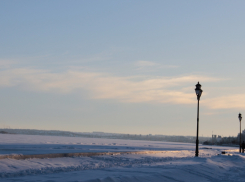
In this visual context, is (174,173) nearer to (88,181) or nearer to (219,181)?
(219,181)

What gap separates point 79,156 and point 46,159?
339cm

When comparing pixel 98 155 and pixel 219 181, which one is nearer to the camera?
pixel 219 181

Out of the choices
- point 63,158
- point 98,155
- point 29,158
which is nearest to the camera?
point 29,158

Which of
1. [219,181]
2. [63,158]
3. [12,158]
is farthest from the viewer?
[63,158]

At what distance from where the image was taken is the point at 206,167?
59.1 feet

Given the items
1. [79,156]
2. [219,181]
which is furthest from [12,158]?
[219,181]

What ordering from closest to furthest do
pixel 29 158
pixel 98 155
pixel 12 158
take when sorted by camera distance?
1. pixel 12 158
2. pixel 29 158
3. pixel 98 155

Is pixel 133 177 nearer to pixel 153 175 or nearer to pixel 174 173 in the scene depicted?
pixel 153 175

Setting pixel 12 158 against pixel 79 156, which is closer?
pixel 12 158

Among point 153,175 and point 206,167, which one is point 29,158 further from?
point 206,167

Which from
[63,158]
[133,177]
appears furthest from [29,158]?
[133,177]

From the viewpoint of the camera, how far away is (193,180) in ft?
45.9

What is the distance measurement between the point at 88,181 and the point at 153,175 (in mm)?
3525

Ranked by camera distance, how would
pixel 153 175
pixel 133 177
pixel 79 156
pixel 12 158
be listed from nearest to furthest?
1. pixel 133 177
2. pixel 153 175
3. pixel 12 158
4. pixel 79 156
